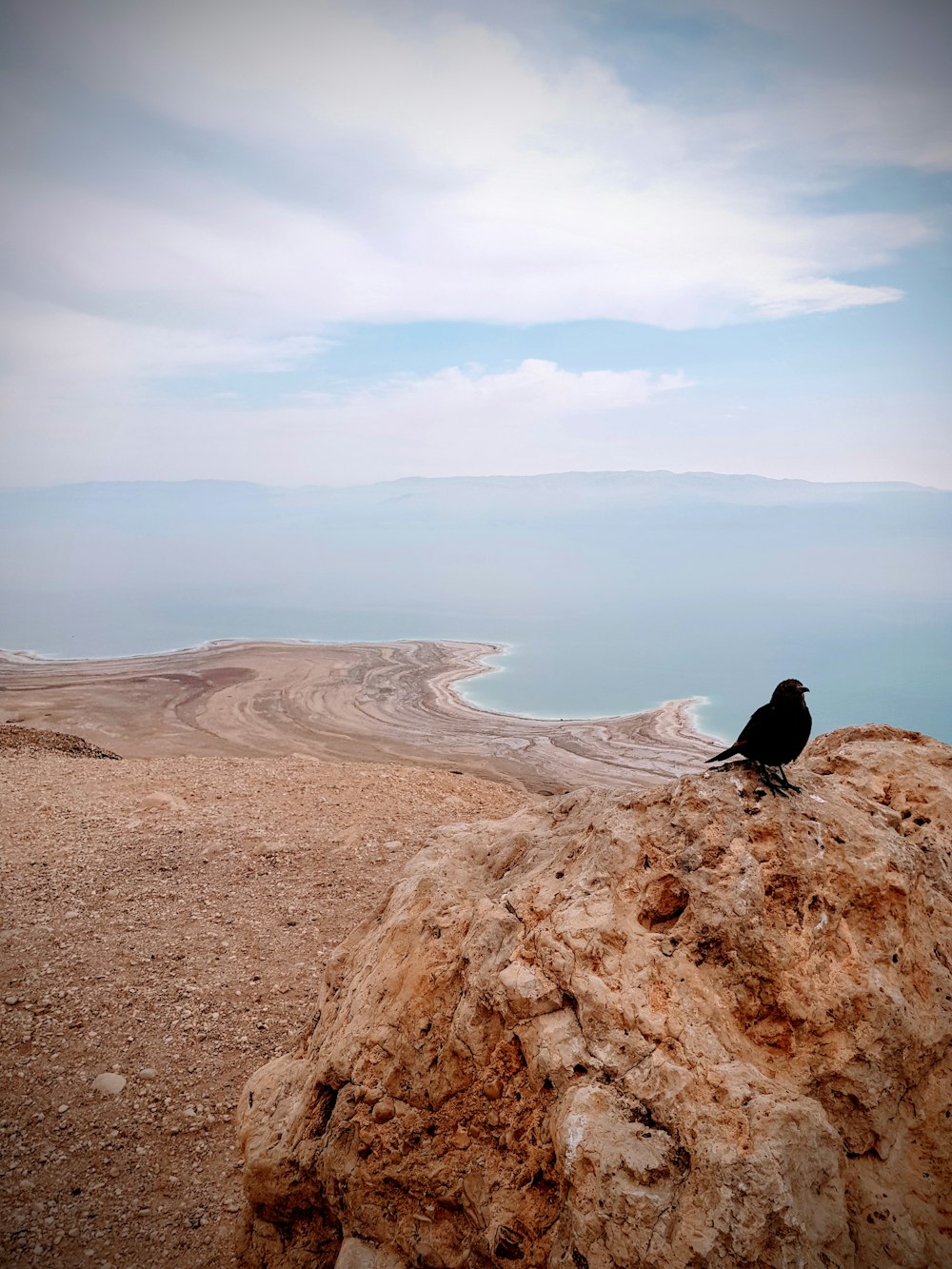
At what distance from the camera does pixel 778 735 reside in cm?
393

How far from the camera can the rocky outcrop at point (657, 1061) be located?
3023mm

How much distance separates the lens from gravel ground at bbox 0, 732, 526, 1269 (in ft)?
16.9

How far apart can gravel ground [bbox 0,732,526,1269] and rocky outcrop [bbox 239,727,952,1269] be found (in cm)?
123

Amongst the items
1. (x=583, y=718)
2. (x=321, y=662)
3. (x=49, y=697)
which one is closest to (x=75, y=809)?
(x=583, y=718)

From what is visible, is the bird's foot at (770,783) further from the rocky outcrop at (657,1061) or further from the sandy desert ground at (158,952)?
the sandy desert ground at (158,952)

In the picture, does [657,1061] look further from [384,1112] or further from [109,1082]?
[109,1082]

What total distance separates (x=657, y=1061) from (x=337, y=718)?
24431 mm

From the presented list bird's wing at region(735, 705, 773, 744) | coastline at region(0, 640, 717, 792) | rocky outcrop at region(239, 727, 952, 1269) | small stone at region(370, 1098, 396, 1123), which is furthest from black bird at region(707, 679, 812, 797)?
coastline at region(0, 640, 717, 792)

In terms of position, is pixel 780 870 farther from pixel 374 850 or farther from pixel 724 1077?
pixel 374 850

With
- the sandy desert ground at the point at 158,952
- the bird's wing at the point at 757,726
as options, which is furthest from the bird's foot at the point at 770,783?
the sandy desert ground at the point at 158,952

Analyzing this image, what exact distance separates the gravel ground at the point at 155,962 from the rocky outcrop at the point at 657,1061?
1.23 metres

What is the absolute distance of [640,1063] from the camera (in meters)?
3.28

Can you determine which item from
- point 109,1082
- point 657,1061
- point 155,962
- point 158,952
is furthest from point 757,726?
point 158,952

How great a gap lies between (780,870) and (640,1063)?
106 cm
